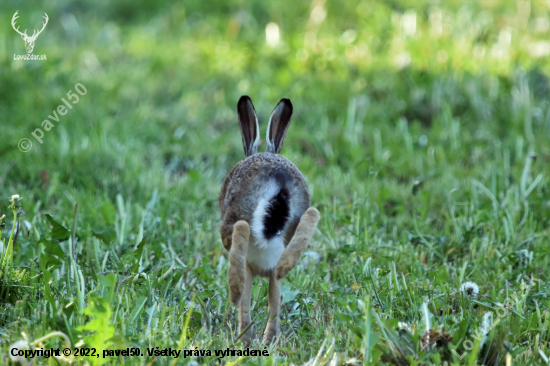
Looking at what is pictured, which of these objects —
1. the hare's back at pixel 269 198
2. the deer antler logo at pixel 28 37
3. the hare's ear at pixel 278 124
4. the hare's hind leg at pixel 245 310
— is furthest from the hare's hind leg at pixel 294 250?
the deer antler logo at pixel 28 37

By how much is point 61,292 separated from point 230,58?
4264 millimetres

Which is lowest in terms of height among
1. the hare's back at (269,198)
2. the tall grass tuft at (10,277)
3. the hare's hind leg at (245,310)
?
the hare's hind leg at (245,310)

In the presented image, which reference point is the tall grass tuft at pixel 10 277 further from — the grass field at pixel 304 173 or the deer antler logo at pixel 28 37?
the deer antler logo at pixel 28 37

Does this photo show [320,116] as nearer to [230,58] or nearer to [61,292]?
[230,58]

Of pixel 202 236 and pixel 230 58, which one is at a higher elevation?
pixel 230 58

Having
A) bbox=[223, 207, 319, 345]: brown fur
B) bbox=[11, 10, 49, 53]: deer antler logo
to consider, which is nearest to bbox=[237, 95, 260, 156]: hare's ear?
bbox=[223, 207, 319, 345]: brown fur

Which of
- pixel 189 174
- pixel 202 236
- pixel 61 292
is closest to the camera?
pixel 61 292

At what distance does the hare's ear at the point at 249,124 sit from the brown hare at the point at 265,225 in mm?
363

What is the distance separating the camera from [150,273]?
304cm

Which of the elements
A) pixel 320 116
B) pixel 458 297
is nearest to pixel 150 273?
pixel 458 297

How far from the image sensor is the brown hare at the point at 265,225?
2.26 m

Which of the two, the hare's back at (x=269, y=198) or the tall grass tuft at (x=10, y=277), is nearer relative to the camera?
the hare's back at (x=269, y=198)

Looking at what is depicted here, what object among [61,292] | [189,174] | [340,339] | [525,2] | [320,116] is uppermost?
[525,2]

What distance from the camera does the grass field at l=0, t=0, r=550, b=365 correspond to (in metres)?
2.47
